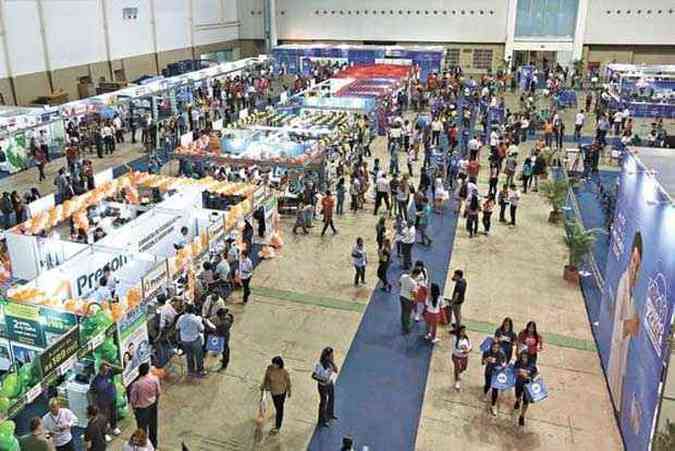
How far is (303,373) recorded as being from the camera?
927 cm

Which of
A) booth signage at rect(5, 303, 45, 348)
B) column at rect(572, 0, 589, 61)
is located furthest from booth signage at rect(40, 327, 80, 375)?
column at rect(572, 0, 589, 61)

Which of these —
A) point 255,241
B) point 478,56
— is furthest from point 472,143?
point 478,56

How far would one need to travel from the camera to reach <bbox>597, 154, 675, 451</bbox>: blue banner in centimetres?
661

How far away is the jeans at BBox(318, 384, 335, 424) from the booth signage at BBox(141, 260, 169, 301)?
3.32 meters

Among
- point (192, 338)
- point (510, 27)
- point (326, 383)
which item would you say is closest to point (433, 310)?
point (326, 383)

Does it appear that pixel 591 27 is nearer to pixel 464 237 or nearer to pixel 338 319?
pixel 464 237

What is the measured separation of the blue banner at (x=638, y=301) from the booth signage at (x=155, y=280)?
687 centimetres

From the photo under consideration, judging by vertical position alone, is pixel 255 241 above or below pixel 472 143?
below

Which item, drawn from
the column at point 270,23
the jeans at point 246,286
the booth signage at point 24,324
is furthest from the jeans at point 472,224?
the column at point 270,23

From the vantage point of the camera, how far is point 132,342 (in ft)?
28.8

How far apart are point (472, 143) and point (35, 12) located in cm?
1896

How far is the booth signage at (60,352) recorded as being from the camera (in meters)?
7.57

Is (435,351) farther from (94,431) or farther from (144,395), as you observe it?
(94,431)

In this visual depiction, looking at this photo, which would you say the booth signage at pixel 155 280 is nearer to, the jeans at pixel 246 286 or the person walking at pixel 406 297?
the jeans at pixel 246 286
